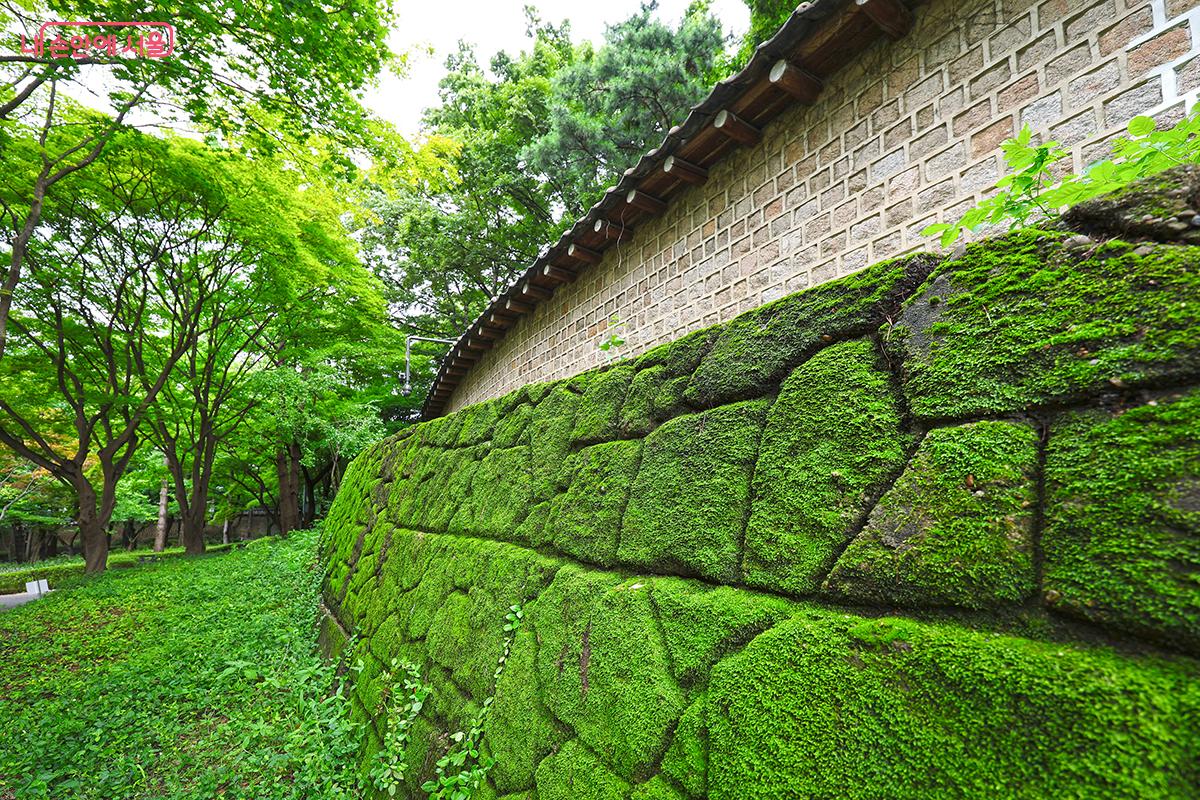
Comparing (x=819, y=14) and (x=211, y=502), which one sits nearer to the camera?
(x=819, y=14)

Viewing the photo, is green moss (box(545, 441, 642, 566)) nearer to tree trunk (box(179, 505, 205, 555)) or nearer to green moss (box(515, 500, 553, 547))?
green moss (box(515, 500, 553, 547))

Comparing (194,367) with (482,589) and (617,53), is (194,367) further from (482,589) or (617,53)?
(482,589)

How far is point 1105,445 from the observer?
2.73 ft

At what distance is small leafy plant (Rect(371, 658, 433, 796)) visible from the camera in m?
2.45

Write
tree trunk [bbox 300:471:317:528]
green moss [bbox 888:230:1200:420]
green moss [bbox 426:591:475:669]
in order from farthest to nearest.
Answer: tree trunk [bbox 300:471:317:528] < green moss [bbox 426:591:475:669] < green moss [bbox 888:230:1200:420]

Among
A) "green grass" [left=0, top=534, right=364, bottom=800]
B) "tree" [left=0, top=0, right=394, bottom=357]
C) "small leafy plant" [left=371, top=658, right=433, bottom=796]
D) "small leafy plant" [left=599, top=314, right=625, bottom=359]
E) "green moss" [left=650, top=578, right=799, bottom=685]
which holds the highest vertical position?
"tree" [left=0, top=0, right=394, bottom=357]

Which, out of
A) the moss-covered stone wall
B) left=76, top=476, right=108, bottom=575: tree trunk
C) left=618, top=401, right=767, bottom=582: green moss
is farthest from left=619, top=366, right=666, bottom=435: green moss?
left=76, top=476, right=108, bottom=575: tree trunk

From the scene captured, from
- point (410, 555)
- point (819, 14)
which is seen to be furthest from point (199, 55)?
point (819, 14)

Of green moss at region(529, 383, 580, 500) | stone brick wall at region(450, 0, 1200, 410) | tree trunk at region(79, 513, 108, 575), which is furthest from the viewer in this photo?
tree trunk at region(79, 513, 108, 575)

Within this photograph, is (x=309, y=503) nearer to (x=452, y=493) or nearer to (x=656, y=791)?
(x=452, y=493)

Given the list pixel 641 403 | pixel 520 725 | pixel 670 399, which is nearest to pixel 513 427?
pixel 641 403

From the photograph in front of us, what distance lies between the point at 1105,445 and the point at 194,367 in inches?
631

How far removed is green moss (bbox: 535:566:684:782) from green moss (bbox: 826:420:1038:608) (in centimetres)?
64

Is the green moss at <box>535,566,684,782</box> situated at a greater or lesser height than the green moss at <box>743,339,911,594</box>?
Result: lesser
